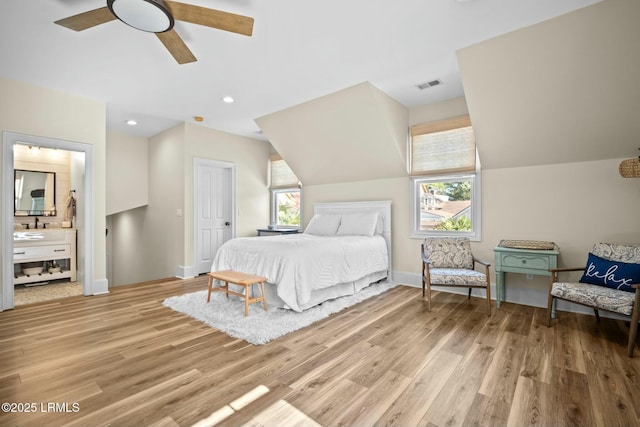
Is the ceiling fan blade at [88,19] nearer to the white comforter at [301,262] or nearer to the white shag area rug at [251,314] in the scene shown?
the white comforter at [301,262]

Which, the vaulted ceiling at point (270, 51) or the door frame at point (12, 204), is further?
the door frame at point (12, 204)

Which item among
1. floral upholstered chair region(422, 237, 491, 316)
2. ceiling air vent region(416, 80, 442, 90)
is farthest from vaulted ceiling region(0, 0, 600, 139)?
floral upholstered chair region(422, 237, 491, 316)

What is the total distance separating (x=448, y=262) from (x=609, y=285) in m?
1.50

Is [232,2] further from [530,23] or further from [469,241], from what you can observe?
[469,241]

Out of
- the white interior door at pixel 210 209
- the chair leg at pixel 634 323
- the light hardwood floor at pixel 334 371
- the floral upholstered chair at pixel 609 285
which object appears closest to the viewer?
the light hardwood floor at pixel 334 371

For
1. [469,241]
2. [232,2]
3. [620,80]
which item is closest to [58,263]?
[232,2]

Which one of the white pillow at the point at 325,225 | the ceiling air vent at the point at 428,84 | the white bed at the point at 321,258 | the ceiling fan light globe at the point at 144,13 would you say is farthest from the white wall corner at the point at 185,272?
the ceiling air vent at the point at 428,84

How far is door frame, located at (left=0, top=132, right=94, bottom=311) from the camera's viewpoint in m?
3.51

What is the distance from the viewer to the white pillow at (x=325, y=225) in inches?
192

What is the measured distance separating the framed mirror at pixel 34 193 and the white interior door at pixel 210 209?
94.4 inches

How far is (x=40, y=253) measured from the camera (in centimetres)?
473

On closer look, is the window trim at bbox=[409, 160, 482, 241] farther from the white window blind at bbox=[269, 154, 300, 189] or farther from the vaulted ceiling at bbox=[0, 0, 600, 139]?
the white window blind at bbox=[269, 154, 300, 189]

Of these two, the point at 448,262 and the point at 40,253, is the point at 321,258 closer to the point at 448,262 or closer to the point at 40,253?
the point at 448,262

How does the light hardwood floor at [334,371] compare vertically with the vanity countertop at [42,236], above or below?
below
